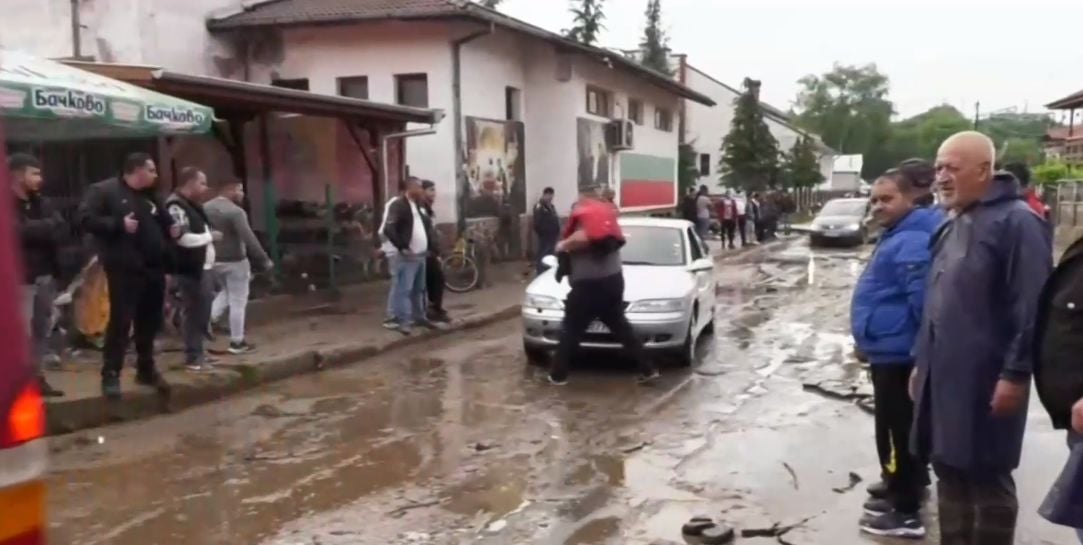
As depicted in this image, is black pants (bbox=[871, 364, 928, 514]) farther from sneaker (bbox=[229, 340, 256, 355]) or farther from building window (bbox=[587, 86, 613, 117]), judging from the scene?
building window (bbox=[587, 86, 613, 117])

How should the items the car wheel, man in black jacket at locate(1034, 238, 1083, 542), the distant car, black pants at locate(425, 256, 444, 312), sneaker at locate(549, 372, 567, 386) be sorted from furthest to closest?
the distant car → black pants at locate(425, 256, 444, 312) → the car wheel → sneaker at locate(549, 372, 567, 386) → man in black jacket at locate(1034, 238, 1083, 542)

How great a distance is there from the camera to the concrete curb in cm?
789

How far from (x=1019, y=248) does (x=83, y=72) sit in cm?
861

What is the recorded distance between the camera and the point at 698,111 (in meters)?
64.1

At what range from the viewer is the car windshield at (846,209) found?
1287 inches

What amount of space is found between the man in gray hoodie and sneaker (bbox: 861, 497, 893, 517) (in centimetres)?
629

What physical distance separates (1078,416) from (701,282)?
841 cm

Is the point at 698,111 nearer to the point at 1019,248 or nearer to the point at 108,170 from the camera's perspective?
the point at 108,170

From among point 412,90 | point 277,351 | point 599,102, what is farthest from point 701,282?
point 599,102

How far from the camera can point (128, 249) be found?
7992mm

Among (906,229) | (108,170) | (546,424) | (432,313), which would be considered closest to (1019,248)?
(906,229)

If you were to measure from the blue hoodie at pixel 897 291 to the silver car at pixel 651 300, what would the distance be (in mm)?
4667

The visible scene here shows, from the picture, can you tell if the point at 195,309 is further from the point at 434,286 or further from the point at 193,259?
the point at 434,286

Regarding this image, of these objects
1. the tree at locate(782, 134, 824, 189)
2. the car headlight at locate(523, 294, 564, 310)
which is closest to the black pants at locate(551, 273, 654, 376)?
the car headlight at locate(523, 294, 564, 310)
